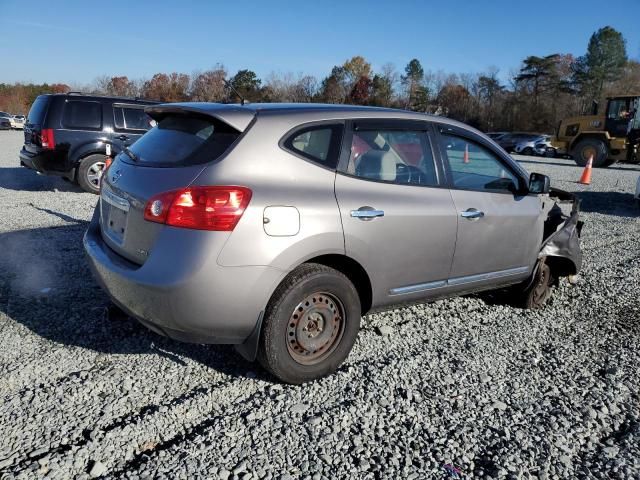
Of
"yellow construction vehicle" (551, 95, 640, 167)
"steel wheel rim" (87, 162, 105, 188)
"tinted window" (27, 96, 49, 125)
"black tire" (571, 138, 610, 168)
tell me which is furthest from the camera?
"black tire" (571, 138, 610, 168)

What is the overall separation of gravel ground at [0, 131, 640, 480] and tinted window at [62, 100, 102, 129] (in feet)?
18.4

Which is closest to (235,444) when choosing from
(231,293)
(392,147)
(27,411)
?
(231,293)

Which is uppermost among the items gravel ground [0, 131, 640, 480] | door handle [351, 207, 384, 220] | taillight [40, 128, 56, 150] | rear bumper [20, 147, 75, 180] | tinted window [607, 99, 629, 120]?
tinted window [607, 99, 629, 120]

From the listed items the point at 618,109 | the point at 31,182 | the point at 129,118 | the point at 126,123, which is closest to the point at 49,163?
the point at 126,123

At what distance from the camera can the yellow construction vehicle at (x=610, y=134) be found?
21.3 metres

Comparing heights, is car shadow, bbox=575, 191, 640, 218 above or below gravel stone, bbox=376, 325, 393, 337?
above

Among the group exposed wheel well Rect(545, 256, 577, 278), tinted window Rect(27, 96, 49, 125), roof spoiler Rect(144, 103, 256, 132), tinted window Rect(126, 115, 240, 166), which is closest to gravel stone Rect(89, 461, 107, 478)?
tinted window Rect(126, 115, 240, 166)

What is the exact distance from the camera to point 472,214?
12.4ft

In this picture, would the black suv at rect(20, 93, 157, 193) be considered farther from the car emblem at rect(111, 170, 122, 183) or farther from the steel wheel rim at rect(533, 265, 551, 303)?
the steel wheel rim at rect(533, 265, 551, 303)

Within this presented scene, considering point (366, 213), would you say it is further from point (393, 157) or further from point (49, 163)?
point (49, 163)

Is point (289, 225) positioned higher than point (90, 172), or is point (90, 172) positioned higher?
point (289, 225)

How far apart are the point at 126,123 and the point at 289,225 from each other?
27.2 ft

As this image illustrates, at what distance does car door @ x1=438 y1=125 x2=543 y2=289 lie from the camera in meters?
3.79

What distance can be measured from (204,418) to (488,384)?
5.96 ft
